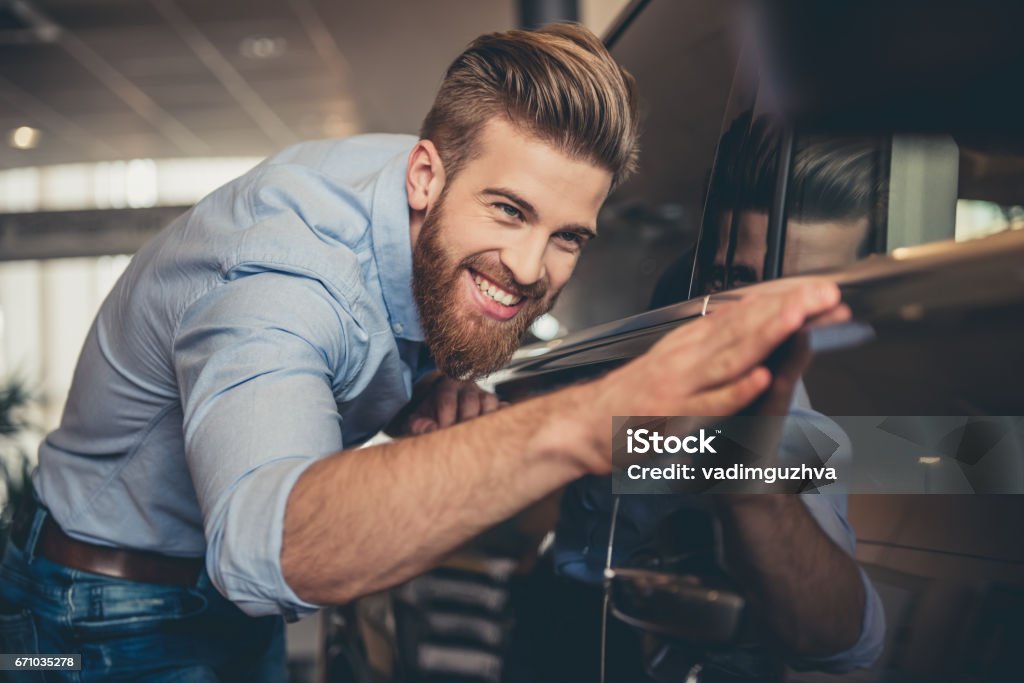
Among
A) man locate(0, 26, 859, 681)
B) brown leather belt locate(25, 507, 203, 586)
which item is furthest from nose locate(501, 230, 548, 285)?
brown leather belt locate(25, 507, 203, 586)

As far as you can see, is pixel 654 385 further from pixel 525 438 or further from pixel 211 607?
pixel 211 607

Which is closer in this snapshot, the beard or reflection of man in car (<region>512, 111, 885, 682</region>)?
reflection of man in car (<region>512, 111, 885, 682</region>)

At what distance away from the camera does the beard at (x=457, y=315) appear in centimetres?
117

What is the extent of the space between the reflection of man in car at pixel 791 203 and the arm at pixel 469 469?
3.2 inches

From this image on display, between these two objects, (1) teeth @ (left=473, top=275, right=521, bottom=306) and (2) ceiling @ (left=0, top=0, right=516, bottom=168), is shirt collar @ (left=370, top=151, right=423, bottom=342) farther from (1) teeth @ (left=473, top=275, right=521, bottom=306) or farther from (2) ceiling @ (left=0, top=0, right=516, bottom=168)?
(2) ceiling @ (left=0, top=0, right=516, bottom=168)

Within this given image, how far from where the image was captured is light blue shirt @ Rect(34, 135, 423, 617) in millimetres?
775

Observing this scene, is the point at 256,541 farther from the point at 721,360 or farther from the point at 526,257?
the point at 526,257

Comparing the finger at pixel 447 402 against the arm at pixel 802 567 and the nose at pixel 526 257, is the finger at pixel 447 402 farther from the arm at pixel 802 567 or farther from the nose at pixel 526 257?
the arm at pixel 802 567

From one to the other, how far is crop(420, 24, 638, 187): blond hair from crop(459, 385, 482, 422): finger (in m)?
0.32

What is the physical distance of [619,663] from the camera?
2.42ft

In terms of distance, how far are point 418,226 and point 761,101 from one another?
23.9 inches

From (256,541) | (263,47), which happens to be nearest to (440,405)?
(256,541)

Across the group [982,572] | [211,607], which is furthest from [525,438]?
[211,607]

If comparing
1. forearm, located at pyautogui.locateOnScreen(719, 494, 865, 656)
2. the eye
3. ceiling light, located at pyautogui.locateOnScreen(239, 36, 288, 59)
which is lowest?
forearm, located at pyautogui.locateOnScreen(719, 494, 865, 656)
